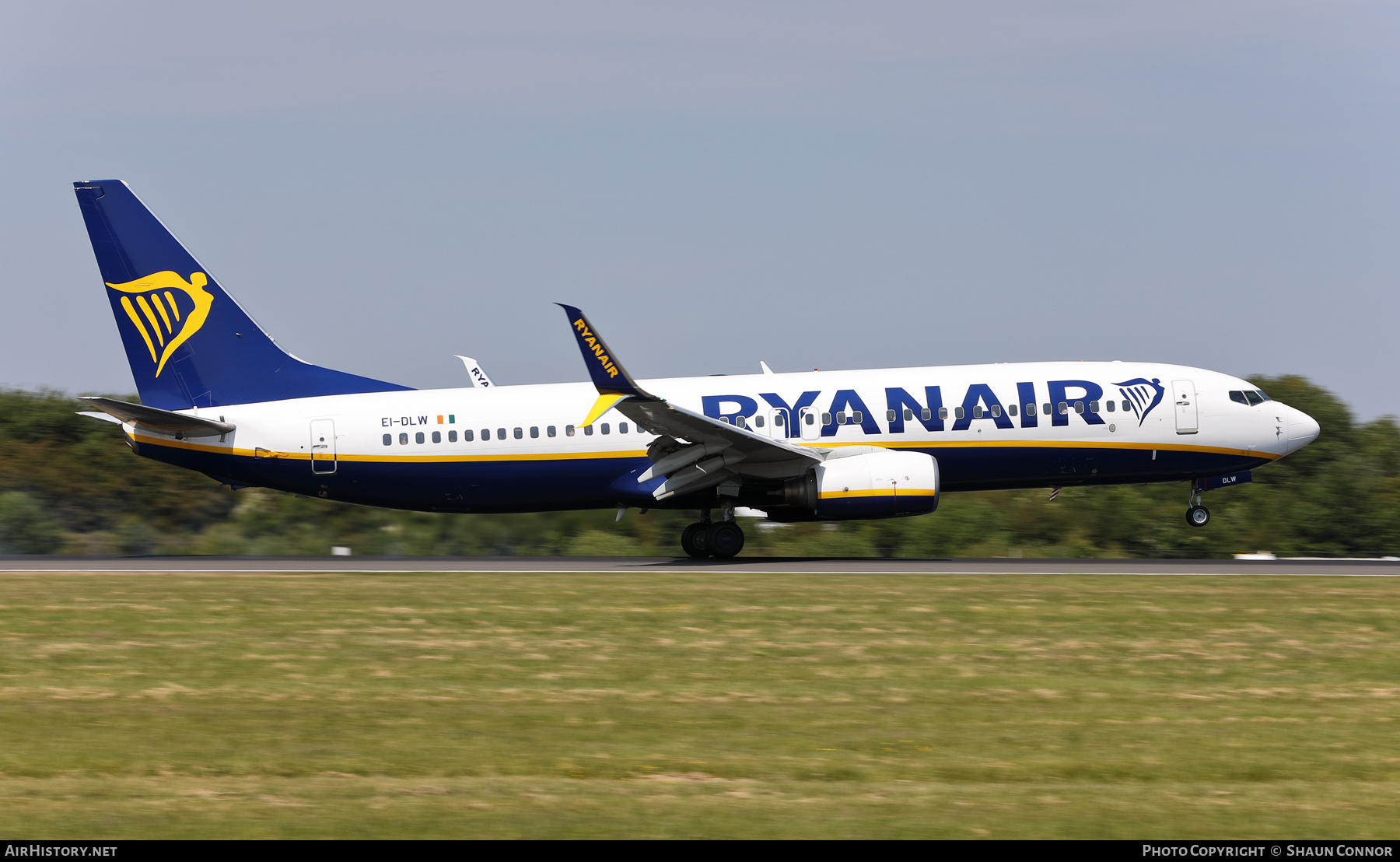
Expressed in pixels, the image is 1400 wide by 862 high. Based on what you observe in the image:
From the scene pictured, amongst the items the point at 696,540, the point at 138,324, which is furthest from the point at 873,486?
the point at 138,324

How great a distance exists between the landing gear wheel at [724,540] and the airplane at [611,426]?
0.04m

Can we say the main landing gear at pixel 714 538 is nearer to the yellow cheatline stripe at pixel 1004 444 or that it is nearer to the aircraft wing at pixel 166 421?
the yellow cheatline stripe at pixel 1004 444

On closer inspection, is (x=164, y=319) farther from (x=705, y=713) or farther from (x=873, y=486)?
(x=705, y=713)

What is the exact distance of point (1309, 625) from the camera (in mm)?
17531

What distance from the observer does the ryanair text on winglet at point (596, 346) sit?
2455 centimetres

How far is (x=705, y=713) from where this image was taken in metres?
12.5

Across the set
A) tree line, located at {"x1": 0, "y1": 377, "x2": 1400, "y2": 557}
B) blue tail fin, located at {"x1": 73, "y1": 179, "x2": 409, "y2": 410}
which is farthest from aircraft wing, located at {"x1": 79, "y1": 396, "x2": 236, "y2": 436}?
tree line, located at {"x1": 0, "y1": 377, "x2": 1400, "y2": 557}

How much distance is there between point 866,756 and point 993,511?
24940 millimetres

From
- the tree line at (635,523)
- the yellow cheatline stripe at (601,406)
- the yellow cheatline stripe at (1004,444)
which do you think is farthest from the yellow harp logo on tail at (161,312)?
the yellow cheatline stripe at (1004,444)

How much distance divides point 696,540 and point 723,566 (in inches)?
74.5

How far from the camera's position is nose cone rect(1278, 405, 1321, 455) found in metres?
28.4

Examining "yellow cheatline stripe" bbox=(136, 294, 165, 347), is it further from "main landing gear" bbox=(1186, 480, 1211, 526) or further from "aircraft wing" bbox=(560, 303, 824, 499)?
"main landing gear" bbox=(1186, 480, 1211, 526)

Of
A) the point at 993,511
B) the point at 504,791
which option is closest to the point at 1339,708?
the point at 504,791

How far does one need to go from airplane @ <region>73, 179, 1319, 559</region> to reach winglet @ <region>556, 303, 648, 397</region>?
1.73 m
